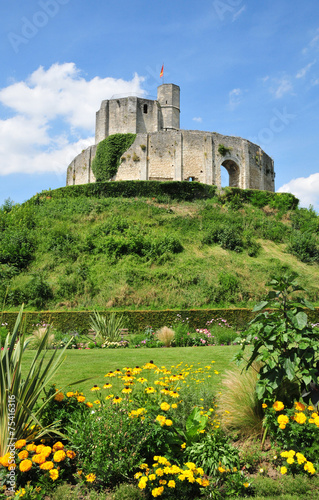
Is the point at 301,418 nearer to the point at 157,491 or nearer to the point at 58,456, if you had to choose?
the point at 157,491

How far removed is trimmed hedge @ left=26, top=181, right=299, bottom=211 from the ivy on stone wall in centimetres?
528

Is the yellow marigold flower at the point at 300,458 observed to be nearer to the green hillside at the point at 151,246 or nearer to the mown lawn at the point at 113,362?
the mown lawn at the point at 113,362

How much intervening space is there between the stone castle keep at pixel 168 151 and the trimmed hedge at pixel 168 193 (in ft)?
15.2

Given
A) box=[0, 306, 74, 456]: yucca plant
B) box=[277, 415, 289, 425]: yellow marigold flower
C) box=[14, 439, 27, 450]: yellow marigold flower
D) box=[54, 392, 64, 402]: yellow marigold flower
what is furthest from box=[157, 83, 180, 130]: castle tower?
box=[14, 439, 27, 450]: yellow marigold flower

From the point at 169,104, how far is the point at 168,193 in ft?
49.4

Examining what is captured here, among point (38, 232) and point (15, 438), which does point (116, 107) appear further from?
point (15, 438)

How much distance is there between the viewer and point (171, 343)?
10.4 meters

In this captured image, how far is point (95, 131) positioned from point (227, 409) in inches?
1383

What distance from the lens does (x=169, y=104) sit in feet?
120

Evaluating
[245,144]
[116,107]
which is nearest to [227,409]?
[245,144]

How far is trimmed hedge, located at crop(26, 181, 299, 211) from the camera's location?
26078mm

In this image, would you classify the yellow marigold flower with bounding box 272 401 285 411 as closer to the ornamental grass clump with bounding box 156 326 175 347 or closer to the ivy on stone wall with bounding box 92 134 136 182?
the ornamental grass clump with bounding box 156 326 175 347

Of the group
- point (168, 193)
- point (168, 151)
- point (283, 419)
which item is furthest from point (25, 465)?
point (168, 151)

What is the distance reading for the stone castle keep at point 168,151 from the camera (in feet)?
102
